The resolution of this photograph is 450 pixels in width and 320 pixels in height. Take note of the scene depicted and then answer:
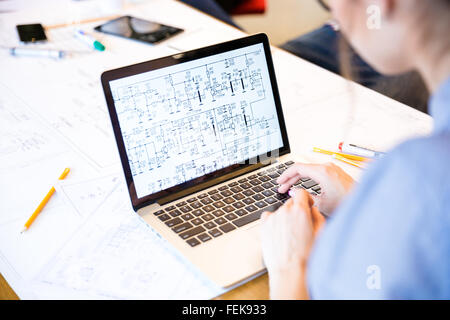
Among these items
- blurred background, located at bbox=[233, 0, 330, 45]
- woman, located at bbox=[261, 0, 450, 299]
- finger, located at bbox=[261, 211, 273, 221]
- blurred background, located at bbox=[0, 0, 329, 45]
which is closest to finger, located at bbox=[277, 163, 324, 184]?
finger, located at bbox=[261, 211, 273, 221]

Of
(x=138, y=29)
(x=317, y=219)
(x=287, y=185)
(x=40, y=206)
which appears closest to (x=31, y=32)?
(x=138, y=29)

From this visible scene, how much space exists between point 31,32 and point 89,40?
0.20m

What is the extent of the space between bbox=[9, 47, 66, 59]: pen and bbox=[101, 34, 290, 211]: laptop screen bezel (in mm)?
717

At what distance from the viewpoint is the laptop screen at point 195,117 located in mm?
824

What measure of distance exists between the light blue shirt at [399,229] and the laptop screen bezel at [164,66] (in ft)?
1.25

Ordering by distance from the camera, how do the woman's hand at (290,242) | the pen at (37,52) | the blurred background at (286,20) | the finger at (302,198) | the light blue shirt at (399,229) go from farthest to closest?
1. the blurred background at (286,20)
2. the pen at (37,52)
3. the finger at (302,198)
4. the woman's hand at (290,242)
5. the light blue shirt at (399,229)

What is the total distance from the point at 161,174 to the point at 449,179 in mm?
518

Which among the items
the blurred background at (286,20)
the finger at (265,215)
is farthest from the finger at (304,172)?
the blurred background at (286,20)

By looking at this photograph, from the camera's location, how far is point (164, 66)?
0.84m

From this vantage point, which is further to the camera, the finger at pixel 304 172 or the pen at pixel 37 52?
the pen at pixel 37 52

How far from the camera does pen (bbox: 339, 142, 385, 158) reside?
100 cm

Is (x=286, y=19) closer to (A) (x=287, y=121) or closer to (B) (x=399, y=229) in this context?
(A) (x=287, y=121)

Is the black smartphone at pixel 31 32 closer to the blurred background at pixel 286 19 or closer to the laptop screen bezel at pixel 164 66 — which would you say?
the laptop screen bezel at pixel 164 66

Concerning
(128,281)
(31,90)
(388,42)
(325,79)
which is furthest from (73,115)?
(388,42)
